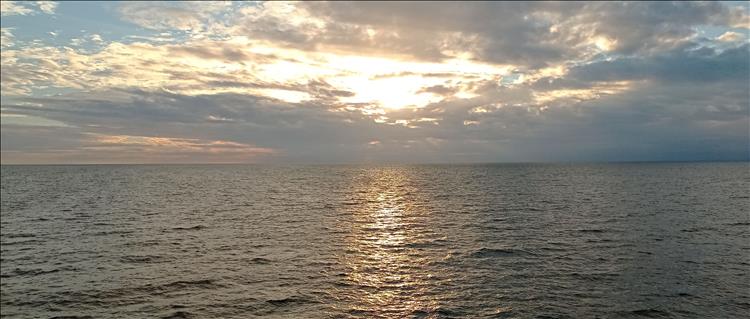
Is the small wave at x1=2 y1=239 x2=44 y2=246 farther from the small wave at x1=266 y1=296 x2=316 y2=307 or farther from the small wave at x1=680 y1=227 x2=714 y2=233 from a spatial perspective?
the small wave at x1=680 y1=227 x2=714 y2=233

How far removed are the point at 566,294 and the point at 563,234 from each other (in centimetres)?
2303

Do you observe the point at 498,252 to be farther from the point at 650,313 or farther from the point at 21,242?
the point at 21,242

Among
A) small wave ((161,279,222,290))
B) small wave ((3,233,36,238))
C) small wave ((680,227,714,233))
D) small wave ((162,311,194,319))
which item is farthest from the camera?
small wave ((680,227,714,233))

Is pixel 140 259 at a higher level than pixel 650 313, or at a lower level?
higher

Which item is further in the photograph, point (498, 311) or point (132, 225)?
point (132, 225)

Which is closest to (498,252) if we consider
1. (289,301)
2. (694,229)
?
(289,301)

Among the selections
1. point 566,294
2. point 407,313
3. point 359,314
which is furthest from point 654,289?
point 359,314

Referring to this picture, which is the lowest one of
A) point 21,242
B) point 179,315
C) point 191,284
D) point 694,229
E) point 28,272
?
point 179,315

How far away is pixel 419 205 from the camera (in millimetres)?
85312

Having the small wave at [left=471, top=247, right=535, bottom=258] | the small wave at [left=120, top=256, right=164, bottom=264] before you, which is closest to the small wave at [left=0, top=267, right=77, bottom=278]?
the small wave at [left=120, top=256, right=164, bottom=264]

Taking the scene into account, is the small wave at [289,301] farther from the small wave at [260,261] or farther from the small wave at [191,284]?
the small wave at [260,261]

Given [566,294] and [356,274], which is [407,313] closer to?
[356,274]

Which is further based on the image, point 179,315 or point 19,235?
point 19,235

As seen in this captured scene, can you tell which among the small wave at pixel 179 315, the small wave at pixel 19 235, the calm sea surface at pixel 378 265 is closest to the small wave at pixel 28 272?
the calm sea surface at pixel 378 265
